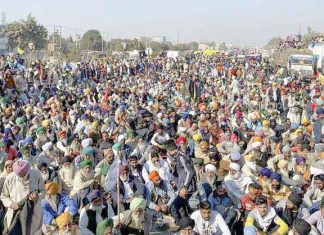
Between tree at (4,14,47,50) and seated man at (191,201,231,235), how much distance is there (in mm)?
56313

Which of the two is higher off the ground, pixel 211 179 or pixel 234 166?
pixel 234 166

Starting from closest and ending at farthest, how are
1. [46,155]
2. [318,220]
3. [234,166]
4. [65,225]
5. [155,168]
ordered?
1. [65,225]
2. [318,220]
3. [234,166]
4. [155,168]
5. [46,155]

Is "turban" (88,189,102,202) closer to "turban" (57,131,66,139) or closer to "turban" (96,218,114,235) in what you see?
"turban" (96,218,114,235)

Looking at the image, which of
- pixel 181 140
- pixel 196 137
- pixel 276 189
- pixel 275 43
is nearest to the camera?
pixel 276 189

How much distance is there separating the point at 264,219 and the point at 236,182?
1.33 m

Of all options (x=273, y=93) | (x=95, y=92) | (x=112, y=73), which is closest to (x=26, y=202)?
(x=273, y=93)

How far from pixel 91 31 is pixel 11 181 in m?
82.6

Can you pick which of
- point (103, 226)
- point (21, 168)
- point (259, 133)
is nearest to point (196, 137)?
point (259, 133)

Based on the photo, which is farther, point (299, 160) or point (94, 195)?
point (299, 160)

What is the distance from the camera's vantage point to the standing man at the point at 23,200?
5.42 metres

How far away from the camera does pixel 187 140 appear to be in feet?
32.2


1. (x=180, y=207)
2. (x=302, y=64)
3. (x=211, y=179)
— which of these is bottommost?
(x=180, y=207)

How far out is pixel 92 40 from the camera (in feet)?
279

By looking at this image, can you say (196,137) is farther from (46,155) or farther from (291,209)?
(291,209)
